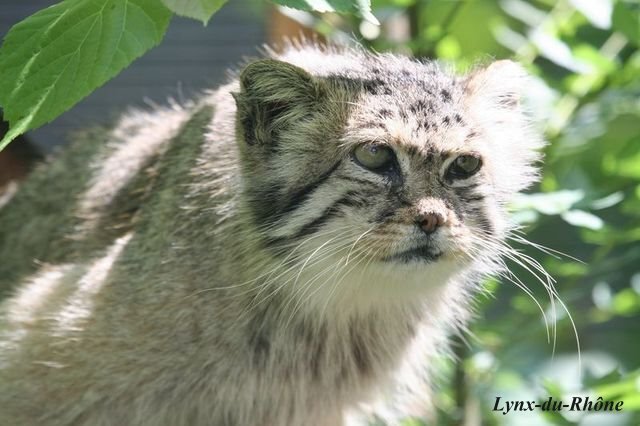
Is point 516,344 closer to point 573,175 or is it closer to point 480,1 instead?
point 573,175

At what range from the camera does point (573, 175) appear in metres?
3.78

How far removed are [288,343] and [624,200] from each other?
146 cm

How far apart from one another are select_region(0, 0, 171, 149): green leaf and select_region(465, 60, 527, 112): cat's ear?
4.23 feet

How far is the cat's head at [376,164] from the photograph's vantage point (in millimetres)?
2951

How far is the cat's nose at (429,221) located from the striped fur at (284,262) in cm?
2

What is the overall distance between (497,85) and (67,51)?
5.24 feet

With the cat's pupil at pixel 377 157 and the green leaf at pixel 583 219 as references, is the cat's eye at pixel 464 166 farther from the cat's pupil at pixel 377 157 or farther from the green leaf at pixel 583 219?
the green leaf at pixel 583 219

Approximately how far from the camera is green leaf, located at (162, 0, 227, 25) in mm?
2170

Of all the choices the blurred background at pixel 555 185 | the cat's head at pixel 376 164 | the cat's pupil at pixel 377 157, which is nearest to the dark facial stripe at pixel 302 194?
the cat's head at pixel 376 164

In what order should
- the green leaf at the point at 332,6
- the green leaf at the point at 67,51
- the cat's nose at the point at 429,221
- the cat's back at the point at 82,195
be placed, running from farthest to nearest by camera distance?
the cat's back at the point at 82,195 → the cat's nose at the point at 429,221 → the green leaf at the point at 67,51 → the green leaf at the point at 332,6

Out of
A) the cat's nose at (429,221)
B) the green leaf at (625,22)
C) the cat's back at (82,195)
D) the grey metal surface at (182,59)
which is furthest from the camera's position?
the grey metal surface at (182,59)

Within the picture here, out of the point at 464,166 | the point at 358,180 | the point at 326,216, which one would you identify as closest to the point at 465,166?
the point at 464,166

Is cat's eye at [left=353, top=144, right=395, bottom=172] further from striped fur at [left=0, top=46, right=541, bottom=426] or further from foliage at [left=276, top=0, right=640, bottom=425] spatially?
foliage at [left=276, top=0, right=640, bottom=425]

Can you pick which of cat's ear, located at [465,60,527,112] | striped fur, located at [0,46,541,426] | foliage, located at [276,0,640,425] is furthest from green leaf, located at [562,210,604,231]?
cat's ear, located at [465,60,527,112]
